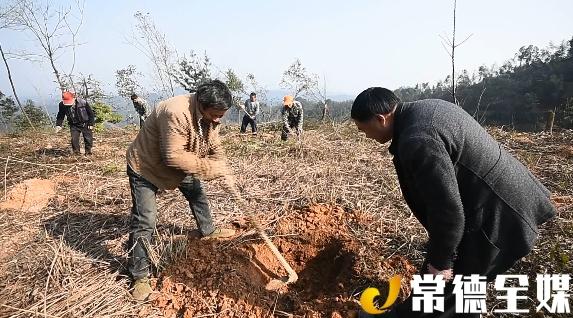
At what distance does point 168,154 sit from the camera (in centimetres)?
244

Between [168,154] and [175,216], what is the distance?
149cm

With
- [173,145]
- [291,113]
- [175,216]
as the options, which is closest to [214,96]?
[173,145]

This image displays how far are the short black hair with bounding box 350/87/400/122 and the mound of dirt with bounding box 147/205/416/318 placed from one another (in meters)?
1.46

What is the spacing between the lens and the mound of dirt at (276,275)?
2.52 meters

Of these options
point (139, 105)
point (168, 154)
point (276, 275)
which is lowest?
point (276, 275)

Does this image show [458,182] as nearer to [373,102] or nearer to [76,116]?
[373,102]

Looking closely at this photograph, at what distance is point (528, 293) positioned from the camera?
2.52 meters

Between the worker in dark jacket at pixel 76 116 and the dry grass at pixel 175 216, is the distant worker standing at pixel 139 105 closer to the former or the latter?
the worker in dark jacket at pixel 76 116

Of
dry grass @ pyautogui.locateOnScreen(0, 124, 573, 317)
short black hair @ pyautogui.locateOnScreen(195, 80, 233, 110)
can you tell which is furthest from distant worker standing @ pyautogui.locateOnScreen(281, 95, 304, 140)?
short black hair @ pyautogui.locateOnScreen(195, 80, 233, 110)

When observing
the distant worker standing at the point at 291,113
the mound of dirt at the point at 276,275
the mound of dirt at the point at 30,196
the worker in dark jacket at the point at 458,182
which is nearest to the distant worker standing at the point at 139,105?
the distant worker standing at the point at 291,113

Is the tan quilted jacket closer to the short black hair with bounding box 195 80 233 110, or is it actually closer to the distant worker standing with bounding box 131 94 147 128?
the short black hair with bounding box 195 80 233 110

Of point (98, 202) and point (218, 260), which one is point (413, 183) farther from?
point (98, 202)

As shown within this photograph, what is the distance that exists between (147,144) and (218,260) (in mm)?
1060

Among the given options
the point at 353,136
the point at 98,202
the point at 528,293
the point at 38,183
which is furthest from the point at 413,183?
the point at 353,136
